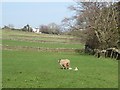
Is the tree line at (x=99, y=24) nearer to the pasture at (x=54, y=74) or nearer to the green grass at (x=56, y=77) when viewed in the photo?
the pasture at (x=54, y=74)

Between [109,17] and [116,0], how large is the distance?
388 centimetres

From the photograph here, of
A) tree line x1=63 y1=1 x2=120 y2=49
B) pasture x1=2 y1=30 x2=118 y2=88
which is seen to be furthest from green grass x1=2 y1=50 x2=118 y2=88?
tree line x1=63 y1=1 x2=120 y2=49

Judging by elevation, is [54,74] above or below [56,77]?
below

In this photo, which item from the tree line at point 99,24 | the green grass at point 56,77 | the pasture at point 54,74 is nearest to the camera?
the green grass at point 56,77

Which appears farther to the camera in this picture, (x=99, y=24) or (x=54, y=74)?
(x=99, y=24)

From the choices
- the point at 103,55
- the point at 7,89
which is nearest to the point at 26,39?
the point at 103,55

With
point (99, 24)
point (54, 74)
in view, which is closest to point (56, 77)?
point (54, 74)

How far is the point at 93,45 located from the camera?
69.0 m

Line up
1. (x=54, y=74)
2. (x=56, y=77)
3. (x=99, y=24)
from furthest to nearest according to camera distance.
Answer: (x=99, y=24)
(x=54, y=74)
(x=56, y=77)

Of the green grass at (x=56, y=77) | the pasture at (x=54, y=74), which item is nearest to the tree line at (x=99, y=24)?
the pasture at (x=54, y=74)

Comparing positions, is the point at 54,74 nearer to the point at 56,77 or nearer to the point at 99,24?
the point at 56,77

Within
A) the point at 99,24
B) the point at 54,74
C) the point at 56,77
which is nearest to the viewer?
the point at 56,77

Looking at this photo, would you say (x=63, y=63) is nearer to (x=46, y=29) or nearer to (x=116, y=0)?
(x=116, y=0)

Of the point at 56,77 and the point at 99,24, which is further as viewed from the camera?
the point at 99,24
